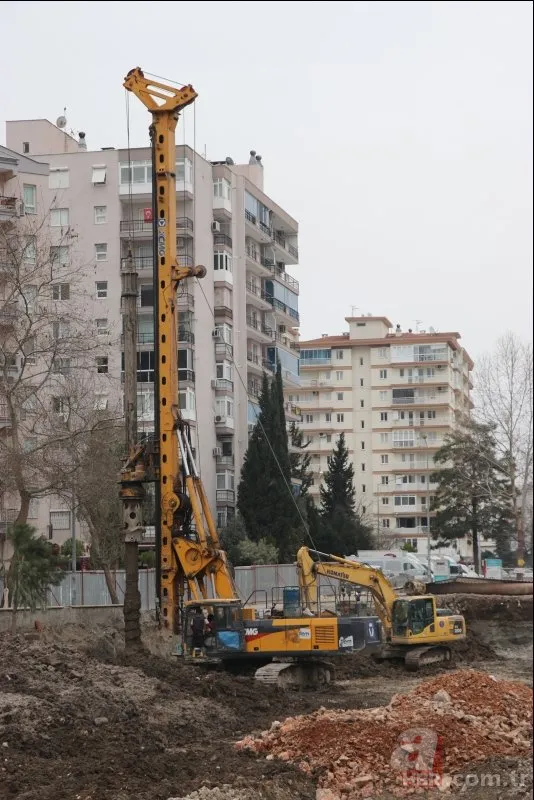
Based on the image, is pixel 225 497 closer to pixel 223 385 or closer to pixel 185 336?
pixel 223 385

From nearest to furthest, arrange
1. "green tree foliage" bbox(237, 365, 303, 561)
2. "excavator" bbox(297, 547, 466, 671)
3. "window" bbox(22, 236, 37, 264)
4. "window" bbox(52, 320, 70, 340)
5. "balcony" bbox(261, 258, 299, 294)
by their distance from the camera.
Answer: "excavator" bbox(297, 547, 466, 671) < "window" bbox(22, 236, 37, 264) < "window" bbox(52, 320, 70, 340) < "green tree foliage" bbox(237, 365, 303, 561) < "balcony" bbox(261, 258, 299, 294)

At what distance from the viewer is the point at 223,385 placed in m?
54.4

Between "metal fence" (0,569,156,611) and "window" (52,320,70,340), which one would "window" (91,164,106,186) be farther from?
"window" (52,320,70,340)

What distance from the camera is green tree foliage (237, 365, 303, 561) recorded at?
159 ft

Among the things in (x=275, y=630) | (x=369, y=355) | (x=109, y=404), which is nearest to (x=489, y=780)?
(x=275, y=630)

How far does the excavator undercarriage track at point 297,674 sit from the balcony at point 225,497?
92.7ft

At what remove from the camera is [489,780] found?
12.4 meters

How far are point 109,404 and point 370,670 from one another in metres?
11.4

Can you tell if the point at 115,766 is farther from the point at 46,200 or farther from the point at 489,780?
the point at 46,200

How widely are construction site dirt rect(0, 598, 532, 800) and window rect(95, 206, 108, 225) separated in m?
24.8

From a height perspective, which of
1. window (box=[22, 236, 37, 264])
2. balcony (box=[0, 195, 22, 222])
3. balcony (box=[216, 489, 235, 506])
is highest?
balcony (box=[0, 195, 22, 222])

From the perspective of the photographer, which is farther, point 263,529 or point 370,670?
point 263,529

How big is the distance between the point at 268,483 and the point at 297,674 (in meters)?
26.9

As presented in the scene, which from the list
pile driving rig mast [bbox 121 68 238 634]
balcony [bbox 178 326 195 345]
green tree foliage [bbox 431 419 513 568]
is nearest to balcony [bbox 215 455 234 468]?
balcony [bbox 178 326 195 345]
